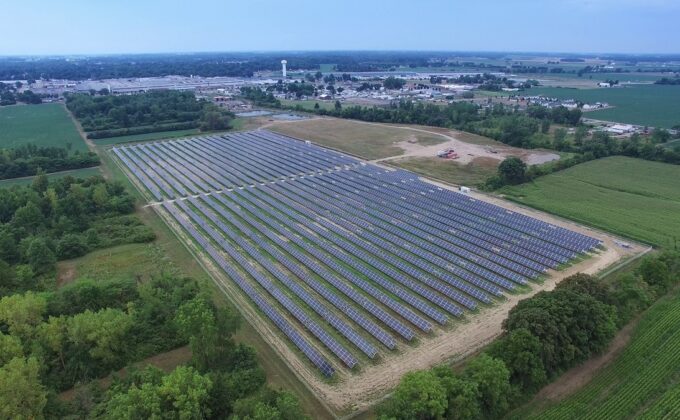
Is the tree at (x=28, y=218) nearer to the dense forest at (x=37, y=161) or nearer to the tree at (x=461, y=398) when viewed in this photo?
the dense forest at (x=37, y=161)

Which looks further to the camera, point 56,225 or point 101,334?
point 56,225

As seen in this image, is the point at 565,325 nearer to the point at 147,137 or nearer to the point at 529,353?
the point at 529,353

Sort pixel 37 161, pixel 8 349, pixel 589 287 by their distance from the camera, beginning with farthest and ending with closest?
1. pixel 37 161
2. pixel 589 287
3. pixel 8 349

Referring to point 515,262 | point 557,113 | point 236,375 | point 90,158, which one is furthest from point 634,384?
point 557,113

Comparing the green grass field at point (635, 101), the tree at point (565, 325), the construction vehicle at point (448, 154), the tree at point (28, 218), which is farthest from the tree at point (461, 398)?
the green grass field at point (635, 101)

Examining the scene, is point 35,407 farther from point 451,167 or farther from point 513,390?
point 451,167

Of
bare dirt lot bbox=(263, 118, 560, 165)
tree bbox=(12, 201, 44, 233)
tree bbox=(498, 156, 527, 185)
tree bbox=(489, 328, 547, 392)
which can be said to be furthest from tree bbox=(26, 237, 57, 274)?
tree bbox=(498, 156, 527, 185)

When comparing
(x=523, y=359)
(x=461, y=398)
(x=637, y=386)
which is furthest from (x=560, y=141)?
(x=461, y=398)
